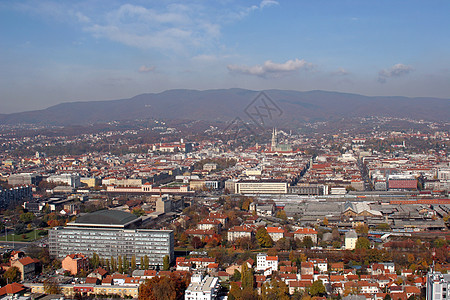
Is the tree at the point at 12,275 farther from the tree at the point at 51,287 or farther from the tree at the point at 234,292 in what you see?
the tree at the point at 234,292

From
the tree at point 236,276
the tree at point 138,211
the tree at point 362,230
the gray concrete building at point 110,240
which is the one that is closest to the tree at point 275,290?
the tree at point 236,276

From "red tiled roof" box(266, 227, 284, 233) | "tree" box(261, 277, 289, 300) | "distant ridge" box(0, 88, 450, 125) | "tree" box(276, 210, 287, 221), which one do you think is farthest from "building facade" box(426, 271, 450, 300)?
"distant ridge" box(0, 88, 450, 125)

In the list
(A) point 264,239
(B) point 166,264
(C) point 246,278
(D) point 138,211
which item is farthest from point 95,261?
(D) point 138,211

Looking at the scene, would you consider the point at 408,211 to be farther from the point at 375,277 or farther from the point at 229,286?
the point at 229,286

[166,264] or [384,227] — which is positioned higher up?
[166,264]

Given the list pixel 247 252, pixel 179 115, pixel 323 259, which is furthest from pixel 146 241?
pixel 179 115

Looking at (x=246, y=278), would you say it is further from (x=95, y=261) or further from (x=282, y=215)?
(x=282, y=215)
